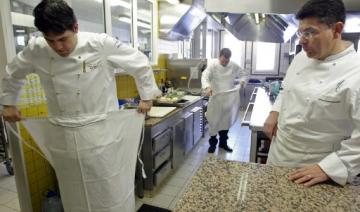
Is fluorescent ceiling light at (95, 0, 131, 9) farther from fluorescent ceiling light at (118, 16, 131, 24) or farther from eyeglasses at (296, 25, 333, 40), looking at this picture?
eyeglasses at (296, 25, 333, 40)

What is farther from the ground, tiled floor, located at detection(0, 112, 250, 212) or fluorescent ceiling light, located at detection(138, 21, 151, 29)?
fluorescent ceiling light, located at detection(138, 21, 151, 29)

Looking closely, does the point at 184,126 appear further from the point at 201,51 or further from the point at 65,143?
the point at 201,51

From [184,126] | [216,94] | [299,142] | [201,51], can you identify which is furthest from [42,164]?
[201,51]

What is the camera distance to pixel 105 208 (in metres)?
1.43

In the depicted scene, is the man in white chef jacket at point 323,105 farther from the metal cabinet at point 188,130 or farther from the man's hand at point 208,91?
the man's hand at point 208,91

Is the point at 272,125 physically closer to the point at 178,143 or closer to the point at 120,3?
the point at 178,143

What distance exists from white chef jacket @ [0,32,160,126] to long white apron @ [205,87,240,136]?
2.13 metres

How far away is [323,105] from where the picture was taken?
88 cm

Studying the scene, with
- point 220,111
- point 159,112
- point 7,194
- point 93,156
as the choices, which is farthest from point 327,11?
point 7,194

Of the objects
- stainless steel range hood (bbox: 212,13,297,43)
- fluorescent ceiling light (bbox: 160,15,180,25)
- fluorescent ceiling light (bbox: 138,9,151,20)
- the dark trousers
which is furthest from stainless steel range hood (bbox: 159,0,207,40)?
the dark trousers

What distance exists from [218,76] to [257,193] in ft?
9.11

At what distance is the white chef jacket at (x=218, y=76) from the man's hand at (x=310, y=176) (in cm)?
256

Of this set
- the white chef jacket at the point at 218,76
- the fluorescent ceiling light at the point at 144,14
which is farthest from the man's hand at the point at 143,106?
the white chef jacket at the point at 218,76

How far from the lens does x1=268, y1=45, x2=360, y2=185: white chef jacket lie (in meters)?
0.77
